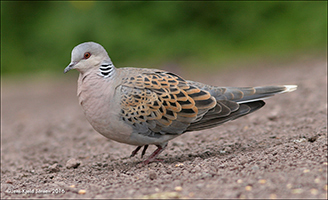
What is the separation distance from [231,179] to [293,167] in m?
0.55

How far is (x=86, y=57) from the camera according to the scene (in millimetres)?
4402

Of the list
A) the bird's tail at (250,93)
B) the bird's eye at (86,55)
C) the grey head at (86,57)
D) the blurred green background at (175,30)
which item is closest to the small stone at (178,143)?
the bird's tail at (250,93)

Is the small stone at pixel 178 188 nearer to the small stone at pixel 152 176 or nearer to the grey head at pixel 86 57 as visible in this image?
the small stone at pixel 152 176

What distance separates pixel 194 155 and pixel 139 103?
94 centimetres

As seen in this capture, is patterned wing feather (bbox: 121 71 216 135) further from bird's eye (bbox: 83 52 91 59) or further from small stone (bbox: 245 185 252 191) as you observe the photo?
small stone (bbox: 245 185 252 191)

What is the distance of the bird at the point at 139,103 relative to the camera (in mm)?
4250

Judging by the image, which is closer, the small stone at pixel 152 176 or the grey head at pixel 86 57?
the small stone at pixel 152 176

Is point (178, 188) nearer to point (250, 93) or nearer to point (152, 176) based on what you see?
point (152, 176)

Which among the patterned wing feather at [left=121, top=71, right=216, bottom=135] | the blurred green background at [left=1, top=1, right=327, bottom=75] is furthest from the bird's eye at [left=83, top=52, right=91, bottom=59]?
the blurred green background at [left=1, top=1, right=327, bottom=75]

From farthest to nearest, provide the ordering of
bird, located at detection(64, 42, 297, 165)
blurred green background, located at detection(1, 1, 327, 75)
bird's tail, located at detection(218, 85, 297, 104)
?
blurred green background, located at detection(1, 1, 327, 75) < bird's tail, located at detection(218, 85, 297, 104) < bird, located at detection(64, 42, 297, 165)

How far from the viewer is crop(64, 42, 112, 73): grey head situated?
171 inches

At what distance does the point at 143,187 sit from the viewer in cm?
337

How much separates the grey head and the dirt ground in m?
1.10

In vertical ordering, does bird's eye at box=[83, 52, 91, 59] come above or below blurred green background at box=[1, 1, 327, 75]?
below
